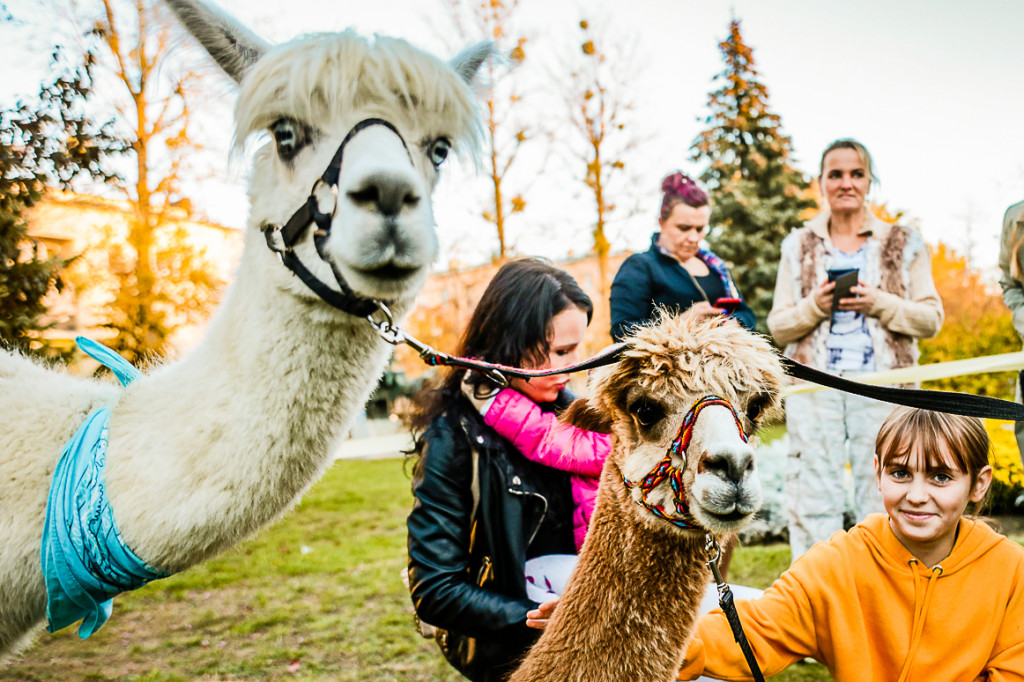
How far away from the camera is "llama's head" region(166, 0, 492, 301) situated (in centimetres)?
143

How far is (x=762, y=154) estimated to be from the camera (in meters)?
20.7

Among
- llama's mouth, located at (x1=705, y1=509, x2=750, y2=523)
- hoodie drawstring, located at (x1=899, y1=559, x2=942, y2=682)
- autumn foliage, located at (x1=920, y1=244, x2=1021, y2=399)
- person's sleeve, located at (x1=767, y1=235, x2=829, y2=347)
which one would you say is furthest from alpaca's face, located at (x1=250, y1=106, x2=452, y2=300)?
autumn foliage, located at (x1=920, y1=244, x2=1021, y2=399)

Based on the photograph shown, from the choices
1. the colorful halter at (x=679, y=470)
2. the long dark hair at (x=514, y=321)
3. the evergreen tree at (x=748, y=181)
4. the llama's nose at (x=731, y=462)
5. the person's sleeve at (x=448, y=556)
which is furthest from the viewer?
the evergreen tree at (x=748, y=181)

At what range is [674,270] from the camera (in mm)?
3461

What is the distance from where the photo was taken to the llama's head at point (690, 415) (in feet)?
4.53

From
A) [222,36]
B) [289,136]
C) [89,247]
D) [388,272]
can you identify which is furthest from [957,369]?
[89,247]

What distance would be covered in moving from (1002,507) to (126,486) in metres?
7.47

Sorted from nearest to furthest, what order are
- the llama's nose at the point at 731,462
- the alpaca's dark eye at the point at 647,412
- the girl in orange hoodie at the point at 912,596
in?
the llama's nose at the point at 731,462, the alpaca's dark eye at the point at 647,412, the girl in orange hoodie at the point at 912,596

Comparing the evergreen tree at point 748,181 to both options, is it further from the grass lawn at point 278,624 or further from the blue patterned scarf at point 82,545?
the blue patterned scarf at point 82,545

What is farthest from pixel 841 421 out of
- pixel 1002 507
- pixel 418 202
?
pixel 1002 507

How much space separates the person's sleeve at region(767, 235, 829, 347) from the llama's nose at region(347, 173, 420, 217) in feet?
7.96

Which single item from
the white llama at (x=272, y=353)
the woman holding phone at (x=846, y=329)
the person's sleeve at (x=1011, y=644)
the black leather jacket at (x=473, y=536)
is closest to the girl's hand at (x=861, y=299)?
the woman holding phone at (x=846, y=329)

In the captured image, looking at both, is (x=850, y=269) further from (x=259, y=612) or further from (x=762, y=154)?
(x=762, y=154)

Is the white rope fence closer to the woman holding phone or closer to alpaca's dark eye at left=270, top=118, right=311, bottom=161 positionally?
the woman holding phone
